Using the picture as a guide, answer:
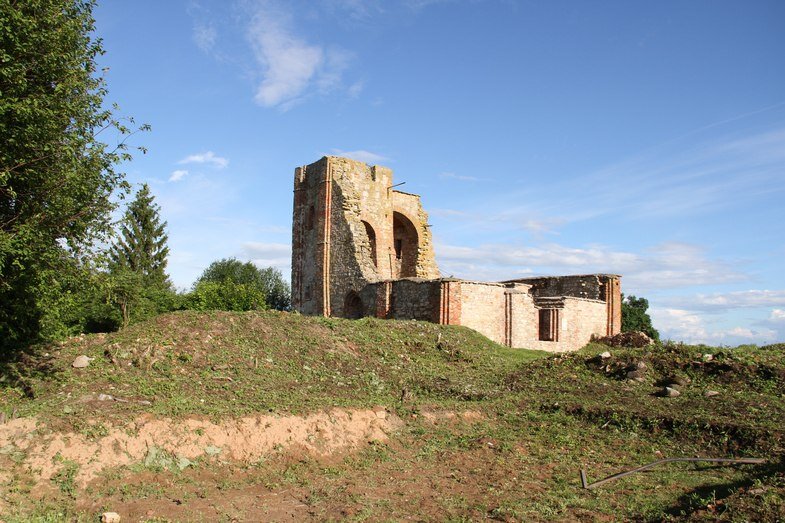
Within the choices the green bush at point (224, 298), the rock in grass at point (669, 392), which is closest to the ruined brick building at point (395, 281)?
the green bush at point (224, 298)

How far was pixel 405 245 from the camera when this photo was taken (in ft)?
91.1

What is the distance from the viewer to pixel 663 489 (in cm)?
750

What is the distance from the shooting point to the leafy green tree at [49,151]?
8258mm

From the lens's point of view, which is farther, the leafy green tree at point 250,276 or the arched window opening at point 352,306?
the leafy green tree at point 250,276

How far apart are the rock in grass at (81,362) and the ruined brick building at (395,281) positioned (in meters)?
11.2

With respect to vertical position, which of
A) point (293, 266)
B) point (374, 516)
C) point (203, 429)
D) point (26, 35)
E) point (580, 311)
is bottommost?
point (374, 516)

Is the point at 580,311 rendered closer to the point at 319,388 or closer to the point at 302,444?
the point at 319,388

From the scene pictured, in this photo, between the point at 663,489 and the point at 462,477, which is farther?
the point at 462,477

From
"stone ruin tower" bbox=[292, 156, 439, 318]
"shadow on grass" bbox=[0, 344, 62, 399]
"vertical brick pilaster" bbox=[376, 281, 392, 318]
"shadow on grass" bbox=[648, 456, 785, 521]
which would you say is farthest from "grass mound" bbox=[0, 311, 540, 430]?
"stone ruin tower" bbox=[292, 156, 439, 318]

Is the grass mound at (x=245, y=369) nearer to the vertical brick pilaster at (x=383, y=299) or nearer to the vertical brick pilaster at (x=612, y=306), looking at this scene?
the vertical brick pilaster at (x=383, y=299)

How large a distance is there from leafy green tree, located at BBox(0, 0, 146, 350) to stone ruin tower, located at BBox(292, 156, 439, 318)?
1332cm

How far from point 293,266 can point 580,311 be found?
1193 cm

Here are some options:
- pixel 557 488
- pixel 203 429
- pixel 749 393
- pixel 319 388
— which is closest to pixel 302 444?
pixel 203 429

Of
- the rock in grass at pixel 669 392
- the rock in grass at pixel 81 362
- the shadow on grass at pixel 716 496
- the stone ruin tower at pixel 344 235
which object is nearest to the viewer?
the shadow on grass at pixel 716 496
